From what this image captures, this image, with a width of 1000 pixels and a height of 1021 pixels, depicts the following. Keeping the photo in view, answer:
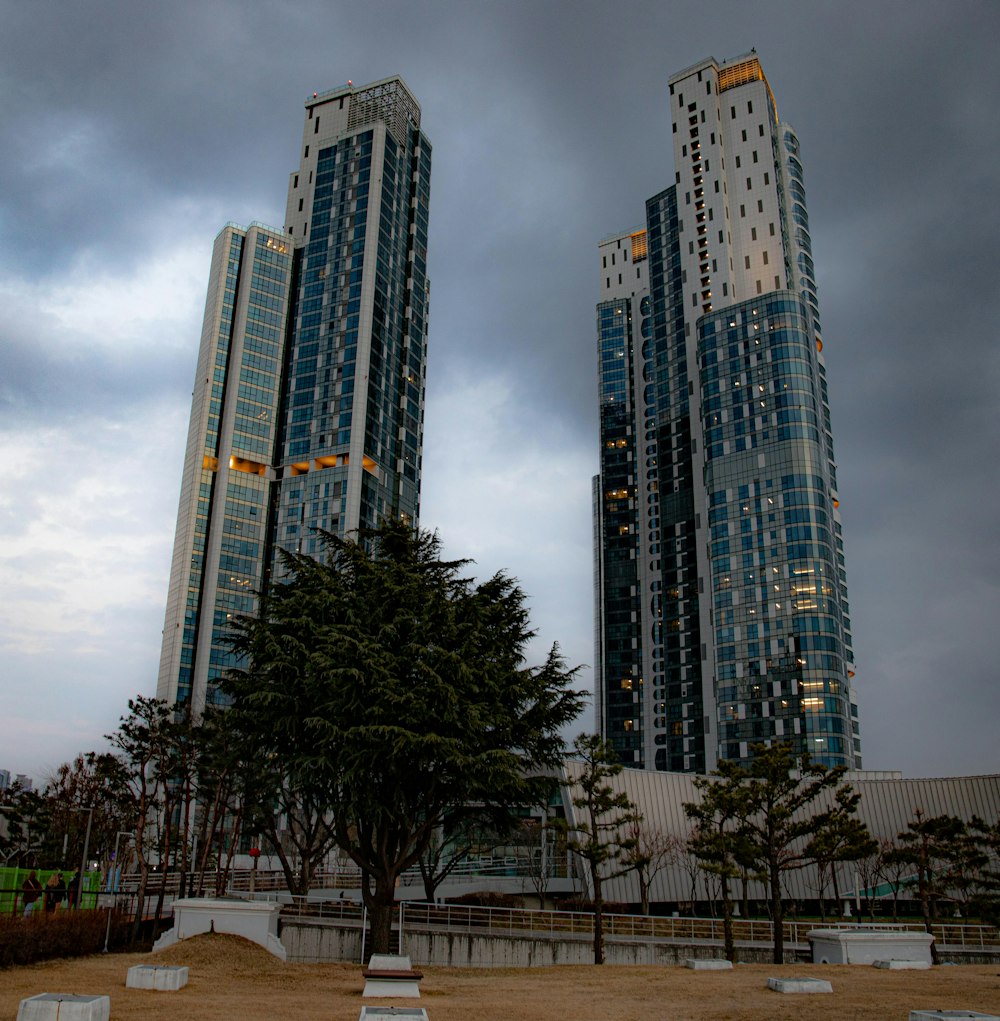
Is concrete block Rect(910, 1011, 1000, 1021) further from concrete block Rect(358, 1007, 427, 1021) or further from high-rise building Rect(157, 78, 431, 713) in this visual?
high-rise building Rect(157, 78, 431, 713)

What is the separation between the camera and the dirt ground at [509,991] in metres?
19.7

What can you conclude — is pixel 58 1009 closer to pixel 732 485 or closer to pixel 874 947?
pixel 874 947

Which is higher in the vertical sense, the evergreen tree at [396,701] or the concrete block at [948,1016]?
the evergreen tree at [396,701]

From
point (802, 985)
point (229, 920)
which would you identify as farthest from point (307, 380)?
point (802, 985)

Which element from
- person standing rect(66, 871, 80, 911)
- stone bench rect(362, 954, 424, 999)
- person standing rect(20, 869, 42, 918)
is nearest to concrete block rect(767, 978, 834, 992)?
stone bench rect(362, 954, 424, 999)

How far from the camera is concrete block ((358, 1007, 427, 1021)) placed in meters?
15.4

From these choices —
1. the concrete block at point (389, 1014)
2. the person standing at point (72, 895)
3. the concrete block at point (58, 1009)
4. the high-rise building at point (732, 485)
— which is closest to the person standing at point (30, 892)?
the person standing at point (72, 895)

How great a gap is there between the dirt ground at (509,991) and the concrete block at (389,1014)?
122 inches

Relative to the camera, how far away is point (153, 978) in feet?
75.7

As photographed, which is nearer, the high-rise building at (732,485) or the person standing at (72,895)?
the person standing at (72,895)

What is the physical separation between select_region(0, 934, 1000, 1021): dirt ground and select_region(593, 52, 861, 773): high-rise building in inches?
3922

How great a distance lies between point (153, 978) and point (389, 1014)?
10.5 metres

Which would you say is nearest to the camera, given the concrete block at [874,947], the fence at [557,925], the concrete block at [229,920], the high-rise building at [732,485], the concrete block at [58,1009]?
the concrete block at [58,1009]

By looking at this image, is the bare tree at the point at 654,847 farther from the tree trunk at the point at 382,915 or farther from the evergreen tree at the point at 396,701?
the tree trunk at the point at 382,915
